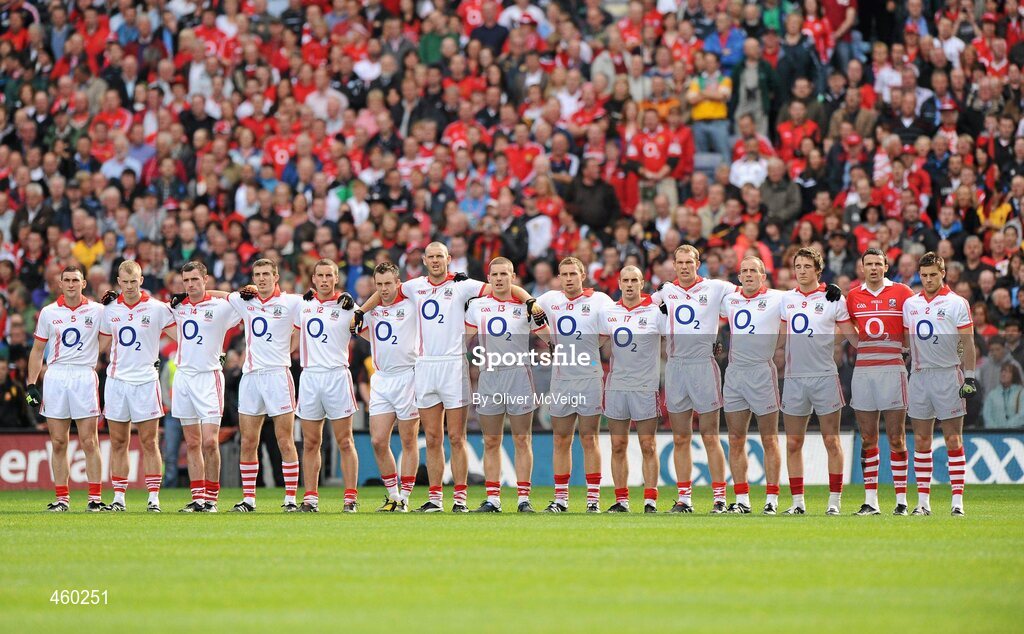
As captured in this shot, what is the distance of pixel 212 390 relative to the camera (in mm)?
17016

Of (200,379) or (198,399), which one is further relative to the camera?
(200,379)

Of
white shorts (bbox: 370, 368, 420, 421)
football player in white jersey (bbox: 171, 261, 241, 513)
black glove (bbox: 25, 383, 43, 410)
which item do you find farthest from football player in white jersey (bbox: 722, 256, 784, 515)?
black glove (bbox: 25, 383, 43, 410)

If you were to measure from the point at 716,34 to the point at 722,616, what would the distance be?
19.1 metres

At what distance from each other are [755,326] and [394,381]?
386 cm

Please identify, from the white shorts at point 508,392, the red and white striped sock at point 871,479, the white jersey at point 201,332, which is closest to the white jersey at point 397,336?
the white shorts at point 508,392

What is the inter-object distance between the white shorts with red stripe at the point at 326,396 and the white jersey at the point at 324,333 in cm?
11

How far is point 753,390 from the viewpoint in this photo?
16125 millimetres

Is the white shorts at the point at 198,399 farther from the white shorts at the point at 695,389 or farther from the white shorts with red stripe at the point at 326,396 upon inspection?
the white shorts at the point at 695,389

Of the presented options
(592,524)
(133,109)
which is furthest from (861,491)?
(133,109)

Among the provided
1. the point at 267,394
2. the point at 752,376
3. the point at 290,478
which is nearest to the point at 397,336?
the point at 267,394

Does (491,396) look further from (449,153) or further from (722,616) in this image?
(449,153)

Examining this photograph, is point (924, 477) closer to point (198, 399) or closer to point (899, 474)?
Answer: point (899, 474)

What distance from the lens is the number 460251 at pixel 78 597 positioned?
939cm

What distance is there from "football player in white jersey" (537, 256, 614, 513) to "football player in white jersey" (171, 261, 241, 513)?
3650mm
